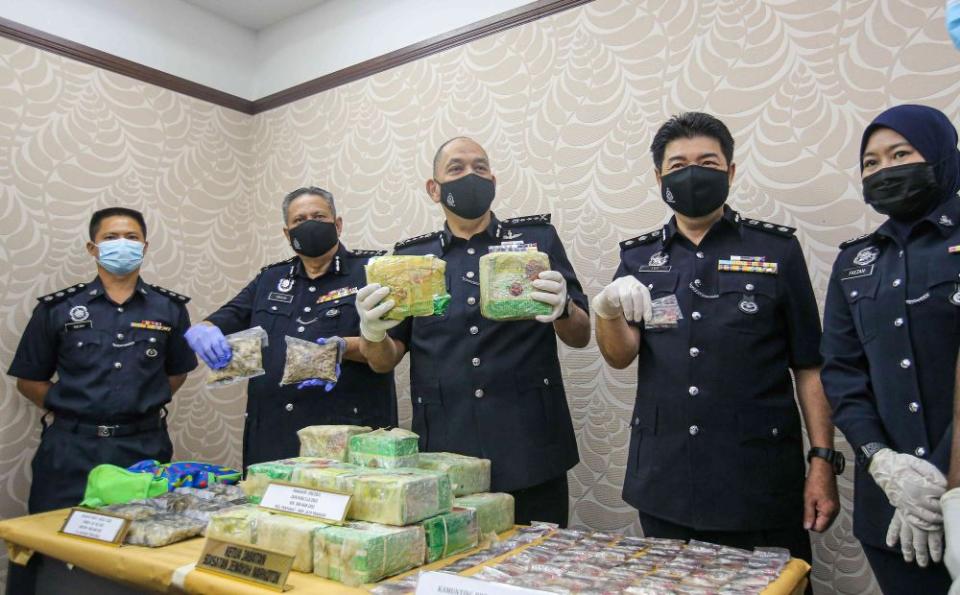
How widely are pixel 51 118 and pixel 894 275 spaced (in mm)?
3958

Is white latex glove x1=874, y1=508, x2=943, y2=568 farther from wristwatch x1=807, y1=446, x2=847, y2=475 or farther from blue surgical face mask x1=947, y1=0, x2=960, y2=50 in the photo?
blue surgical face mask x1=947, y1=0, x2=960, y2=50

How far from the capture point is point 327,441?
1830 millimetres

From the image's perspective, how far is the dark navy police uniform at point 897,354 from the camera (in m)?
1.56

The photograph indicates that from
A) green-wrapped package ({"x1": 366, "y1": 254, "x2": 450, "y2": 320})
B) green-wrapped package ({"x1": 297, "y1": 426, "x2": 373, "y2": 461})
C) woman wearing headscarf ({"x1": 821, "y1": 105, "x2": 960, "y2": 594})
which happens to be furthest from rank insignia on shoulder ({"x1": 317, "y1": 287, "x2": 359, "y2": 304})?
woman wearing headscarf ({"x1": 821, "y1": 105, "x2": 960, "y2": 594})

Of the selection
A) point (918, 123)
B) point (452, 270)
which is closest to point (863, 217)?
point (918, 123)

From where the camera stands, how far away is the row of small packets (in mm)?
1265

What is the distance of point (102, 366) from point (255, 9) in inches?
99.8

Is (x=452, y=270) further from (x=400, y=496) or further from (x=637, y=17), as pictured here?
(x=637, y=17)

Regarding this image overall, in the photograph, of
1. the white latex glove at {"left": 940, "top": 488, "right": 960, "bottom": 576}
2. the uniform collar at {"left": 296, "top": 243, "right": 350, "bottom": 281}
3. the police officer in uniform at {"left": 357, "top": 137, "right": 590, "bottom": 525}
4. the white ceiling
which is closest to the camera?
the white latex glove at {"left": 940, "top": 488, "right": 960, "bottom": 576}

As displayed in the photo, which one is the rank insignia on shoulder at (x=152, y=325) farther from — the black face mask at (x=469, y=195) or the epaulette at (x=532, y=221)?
the epaulette at (x=532, y=221)

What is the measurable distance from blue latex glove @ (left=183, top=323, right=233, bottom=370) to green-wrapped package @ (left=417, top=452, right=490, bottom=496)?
2.73 ft

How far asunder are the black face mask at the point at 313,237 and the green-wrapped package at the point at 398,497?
1.40 m

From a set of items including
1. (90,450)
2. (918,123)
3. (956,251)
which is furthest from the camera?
(90,450)

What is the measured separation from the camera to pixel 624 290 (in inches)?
72.2
